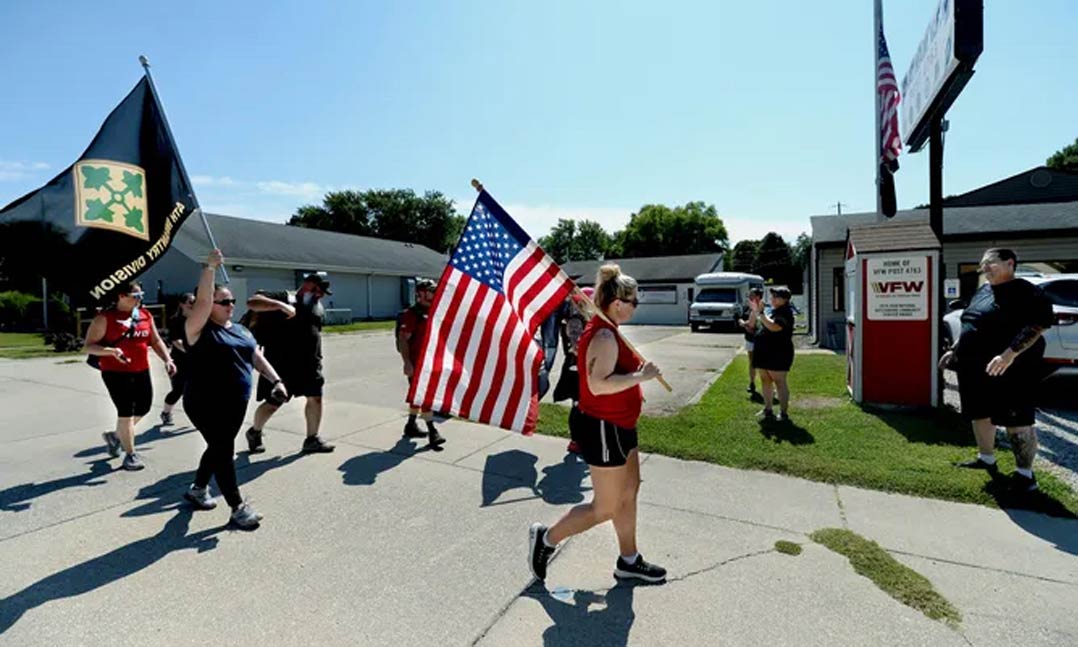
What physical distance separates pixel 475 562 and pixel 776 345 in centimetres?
467

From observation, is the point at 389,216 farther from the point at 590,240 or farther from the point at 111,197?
the point at 111,197

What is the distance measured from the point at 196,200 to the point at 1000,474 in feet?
23.4

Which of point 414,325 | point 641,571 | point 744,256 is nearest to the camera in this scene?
point 641,571

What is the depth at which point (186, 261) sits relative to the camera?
2577 centimetres

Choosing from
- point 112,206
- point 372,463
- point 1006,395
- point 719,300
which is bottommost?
point 372,463

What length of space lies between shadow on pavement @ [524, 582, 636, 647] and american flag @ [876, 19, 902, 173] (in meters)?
11.3

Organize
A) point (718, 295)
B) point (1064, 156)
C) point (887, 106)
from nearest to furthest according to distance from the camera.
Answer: point (887, 106)
point (718, 295)
point (1064, 156)

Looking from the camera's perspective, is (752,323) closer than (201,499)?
No

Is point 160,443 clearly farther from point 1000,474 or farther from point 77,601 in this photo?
point 1000,474

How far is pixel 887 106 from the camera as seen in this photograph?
11.3 m

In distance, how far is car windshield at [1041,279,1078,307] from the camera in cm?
793

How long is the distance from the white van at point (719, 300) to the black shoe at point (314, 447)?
21150 mm

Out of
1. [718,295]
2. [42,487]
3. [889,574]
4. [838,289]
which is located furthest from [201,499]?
[718,295]

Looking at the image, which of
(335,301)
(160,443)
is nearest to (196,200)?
(160,443)
